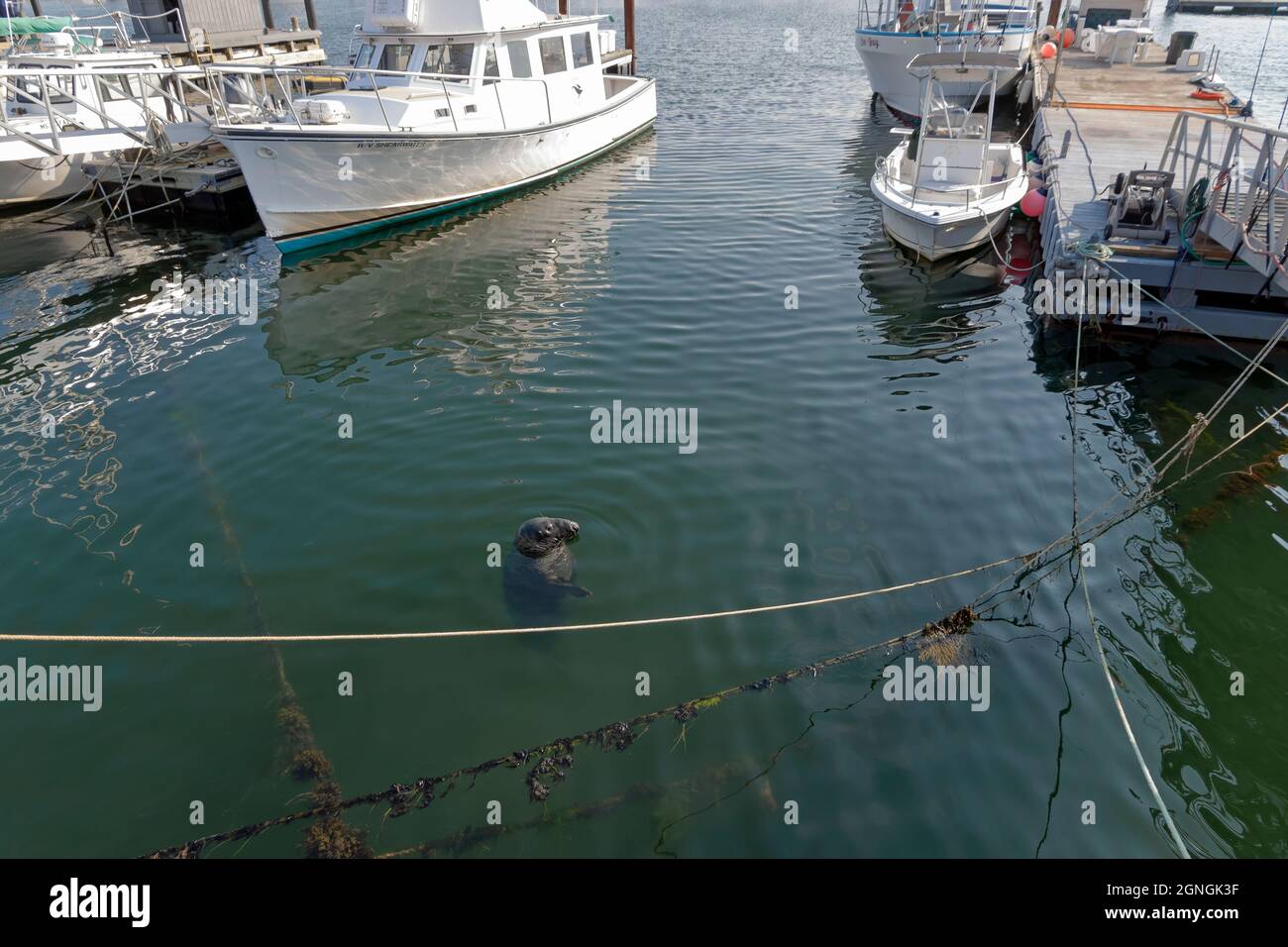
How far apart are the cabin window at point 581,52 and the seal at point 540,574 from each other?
16745 mm

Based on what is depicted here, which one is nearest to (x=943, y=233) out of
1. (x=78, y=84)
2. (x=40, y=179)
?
(x=40, y=179)

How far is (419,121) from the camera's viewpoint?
1564 centimetres

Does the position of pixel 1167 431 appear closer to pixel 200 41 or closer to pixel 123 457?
pixel 123 457

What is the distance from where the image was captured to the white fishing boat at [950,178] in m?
13.4

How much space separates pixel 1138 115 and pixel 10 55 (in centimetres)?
2890

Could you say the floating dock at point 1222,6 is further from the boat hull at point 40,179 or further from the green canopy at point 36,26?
the boat hull at point 40,179

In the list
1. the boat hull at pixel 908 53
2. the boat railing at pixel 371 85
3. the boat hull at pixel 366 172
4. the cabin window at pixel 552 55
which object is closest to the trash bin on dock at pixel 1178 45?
the boat hull at pixel 908 53

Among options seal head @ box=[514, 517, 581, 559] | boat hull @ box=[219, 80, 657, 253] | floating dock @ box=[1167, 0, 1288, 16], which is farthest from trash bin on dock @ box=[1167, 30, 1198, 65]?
floating dock @ box=[1167, 0, 1288, 16]

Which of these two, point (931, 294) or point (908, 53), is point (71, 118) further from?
point (908, 53)

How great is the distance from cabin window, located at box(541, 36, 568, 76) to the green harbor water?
7.31 m

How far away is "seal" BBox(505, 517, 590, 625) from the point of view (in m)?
6.64

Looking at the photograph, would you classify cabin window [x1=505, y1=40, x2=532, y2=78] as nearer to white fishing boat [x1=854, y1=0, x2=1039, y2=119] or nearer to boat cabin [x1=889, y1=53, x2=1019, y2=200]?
boat cabin [x1=889, y1=53, x2=1019, y2=200]

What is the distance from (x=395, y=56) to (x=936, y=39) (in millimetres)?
16678
